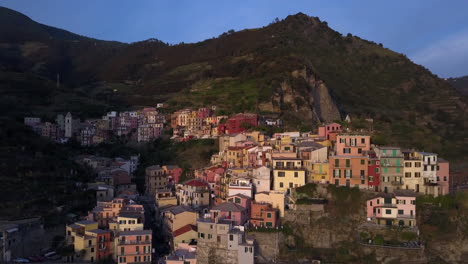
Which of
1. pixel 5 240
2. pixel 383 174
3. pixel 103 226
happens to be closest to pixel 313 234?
pixel 383 174

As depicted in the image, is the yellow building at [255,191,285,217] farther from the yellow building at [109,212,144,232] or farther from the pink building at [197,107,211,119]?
the pink building at [197,107,211,119]

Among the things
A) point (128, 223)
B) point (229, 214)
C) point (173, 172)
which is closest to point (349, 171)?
point (229, 214)

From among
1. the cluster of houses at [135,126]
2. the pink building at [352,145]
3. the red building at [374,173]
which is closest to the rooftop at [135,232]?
the pink building at [352,145]

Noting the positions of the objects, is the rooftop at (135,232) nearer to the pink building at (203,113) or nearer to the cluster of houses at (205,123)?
the cluster of houses at (205,123)

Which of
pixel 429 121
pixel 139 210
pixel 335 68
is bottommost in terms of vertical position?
pixel 139 210

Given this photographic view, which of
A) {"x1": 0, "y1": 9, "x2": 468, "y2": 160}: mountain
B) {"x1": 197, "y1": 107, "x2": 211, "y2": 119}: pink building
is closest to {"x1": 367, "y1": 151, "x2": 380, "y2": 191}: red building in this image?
{"x1": 0, "y1": 9, "x2": 468, "y2": 160}: mountain

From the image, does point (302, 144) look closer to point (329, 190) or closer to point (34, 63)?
point (329, 190)

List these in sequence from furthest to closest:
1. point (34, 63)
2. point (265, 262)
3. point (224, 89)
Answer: point (34, 63), point (224, 89), point (265, 262)
